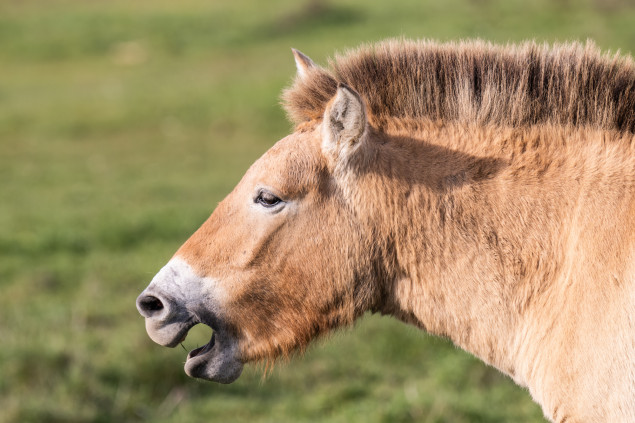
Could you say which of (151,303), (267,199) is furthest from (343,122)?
(151,303)

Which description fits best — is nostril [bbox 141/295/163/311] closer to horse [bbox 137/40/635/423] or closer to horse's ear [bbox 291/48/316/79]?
horse [bbox 137/40/635/423]

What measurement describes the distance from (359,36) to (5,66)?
12265 millimetres

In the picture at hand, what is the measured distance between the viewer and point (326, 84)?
3918mm

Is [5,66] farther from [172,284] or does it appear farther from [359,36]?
[172,284]

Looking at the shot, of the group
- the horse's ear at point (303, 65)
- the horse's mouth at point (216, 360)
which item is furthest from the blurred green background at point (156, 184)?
the horse's ear at point (303, 65)

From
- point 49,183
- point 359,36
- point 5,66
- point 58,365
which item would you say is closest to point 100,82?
point 5,66

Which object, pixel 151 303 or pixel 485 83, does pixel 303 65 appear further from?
pixel 151 303

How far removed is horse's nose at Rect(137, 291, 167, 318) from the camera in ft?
11.9

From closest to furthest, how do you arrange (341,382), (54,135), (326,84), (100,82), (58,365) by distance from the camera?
(326,84)
(58,365)
(341,382)
(54,135)
(100,82)

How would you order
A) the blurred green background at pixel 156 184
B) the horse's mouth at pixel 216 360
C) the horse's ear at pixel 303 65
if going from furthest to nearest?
the blurred green background at pixel 156 184 → the horse's ear at pixel 303 65 → the horse's mouth at pixel 216 360

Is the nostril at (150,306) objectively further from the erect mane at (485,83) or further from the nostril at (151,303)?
the erect mane at (485,83)

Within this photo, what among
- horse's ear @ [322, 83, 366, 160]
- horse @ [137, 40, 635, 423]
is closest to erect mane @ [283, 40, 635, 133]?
horse @ [137, 40, 635, 423]

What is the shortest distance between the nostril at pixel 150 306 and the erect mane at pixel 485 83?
1197mm

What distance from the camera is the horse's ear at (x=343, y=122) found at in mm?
3463
